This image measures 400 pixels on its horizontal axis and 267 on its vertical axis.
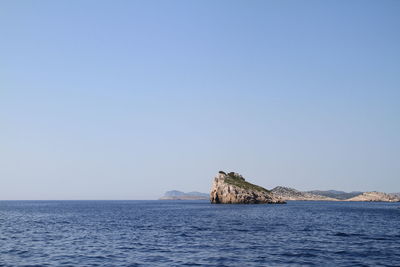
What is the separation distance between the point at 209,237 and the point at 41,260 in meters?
24.5

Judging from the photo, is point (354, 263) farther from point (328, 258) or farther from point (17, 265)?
point (17, 265)

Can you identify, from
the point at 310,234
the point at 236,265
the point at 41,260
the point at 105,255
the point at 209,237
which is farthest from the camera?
the point at 310,234

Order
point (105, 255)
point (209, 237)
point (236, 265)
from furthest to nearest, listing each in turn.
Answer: point (209, 237) → point (105, 255) → point (236, 265)

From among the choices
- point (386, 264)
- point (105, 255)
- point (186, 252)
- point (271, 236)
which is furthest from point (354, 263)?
point (105, 255)

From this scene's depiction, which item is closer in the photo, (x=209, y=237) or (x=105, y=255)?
(x=105, y=255)

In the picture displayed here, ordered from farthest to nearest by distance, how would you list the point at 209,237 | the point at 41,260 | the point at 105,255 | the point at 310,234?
the point at 310,234 < the point at 209,237 < the point at 105,255 < the point at 41,260

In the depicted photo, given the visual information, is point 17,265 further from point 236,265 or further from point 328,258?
point 328,258

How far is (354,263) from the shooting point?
35.8 metres

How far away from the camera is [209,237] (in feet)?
181

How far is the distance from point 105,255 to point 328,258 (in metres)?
22.9

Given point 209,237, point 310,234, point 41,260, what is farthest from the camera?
point 310,234

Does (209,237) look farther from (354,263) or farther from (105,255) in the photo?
(354,263)

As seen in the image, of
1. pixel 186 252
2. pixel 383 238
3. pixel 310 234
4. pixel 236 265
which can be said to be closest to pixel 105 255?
pixel 186 252

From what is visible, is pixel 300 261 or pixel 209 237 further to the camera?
pixel 209 237
